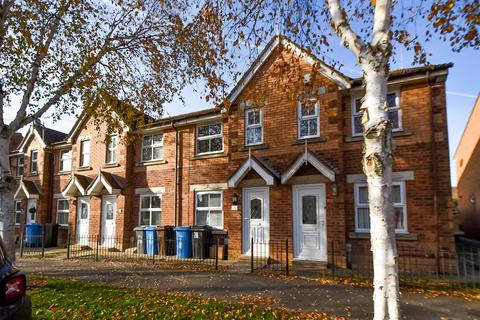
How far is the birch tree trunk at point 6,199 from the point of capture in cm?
838

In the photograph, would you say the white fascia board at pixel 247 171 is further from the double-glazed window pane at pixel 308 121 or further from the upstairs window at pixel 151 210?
the upstairs window at pixel 151 210

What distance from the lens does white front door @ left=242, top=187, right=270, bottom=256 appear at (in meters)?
11.8

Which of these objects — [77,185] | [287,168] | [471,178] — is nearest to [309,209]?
[287,168]

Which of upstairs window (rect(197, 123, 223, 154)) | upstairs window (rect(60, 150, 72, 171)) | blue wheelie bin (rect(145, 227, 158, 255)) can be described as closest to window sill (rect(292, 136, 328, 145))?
upstairs window (rect(197, 123, 223, 154))

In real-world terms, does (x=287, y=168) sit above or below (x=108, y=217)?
above

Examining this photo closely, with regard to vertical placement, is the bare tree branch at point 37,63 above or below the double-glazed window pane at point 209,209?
above

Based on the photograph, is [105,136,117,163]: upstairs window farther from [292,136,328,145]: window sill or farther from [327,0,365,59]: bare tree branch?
[327,0,365,59]: bare tree branch

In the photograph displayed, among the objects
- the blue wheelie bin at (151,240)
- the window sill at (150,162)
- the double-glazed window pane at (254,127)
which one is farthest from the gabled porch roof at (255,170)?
the window sill at (150,162)

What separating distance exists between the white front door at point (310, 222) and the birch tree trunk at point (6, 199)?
26.5 ft

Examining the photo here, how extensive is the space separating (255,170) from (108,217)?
8831 mm

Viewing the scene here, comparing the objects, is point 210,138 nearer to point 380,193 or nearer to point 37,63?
point 37,63

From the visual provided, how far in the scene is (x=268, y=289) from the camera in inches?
311

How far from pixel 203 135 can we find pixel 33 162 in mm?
13340

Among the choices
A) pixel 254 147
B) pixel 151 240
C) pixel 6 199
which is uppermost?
pixel 254 147
